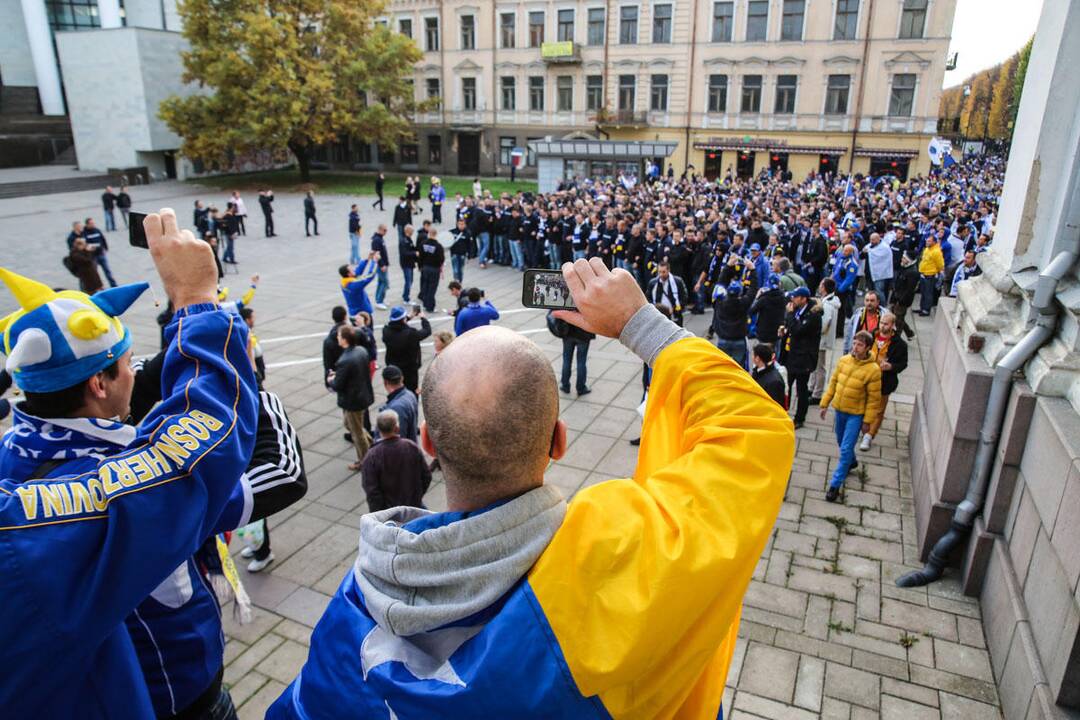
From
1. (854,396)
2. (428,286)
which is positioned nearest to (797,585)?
(854,396)

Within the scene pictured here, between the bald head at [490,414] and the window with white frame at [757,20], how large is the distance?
4088 centimetres

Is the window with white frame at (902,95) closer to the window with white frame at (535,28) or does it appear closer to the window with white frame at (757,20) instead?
the window with white frame at (757,20)

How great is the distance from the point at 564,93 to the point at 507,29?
5442 millimetres

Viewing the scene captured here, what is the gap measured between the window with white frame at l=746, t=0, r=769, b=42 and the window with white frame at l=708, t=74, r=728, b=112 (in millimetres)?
2396

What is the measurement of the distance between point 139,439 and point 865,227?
18722 mm

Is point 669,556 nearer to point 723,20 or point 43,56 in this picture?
point 723,20

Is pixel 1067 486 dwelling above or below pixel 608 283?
below

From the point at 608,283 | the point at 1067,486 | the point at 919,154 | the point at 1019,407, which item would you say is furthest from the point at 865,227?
the point at 919,154

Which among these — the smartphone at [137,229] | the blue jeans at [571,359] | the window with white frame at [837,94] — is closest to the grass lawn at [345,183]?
the window with white frame at [837,94]

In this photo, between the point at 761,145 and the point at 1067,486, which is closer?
the point at 1067,486

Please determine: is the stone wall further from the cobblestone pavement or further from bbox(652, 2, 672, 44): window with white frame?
bbox(652, 2, 672, 44): window with white frame

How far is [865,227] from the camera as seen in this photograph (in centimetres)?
1731

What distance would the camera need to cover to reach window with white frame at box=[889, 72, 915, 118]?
1340 inches

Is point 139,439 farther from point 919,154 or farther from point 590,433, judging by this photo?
point 919,154
